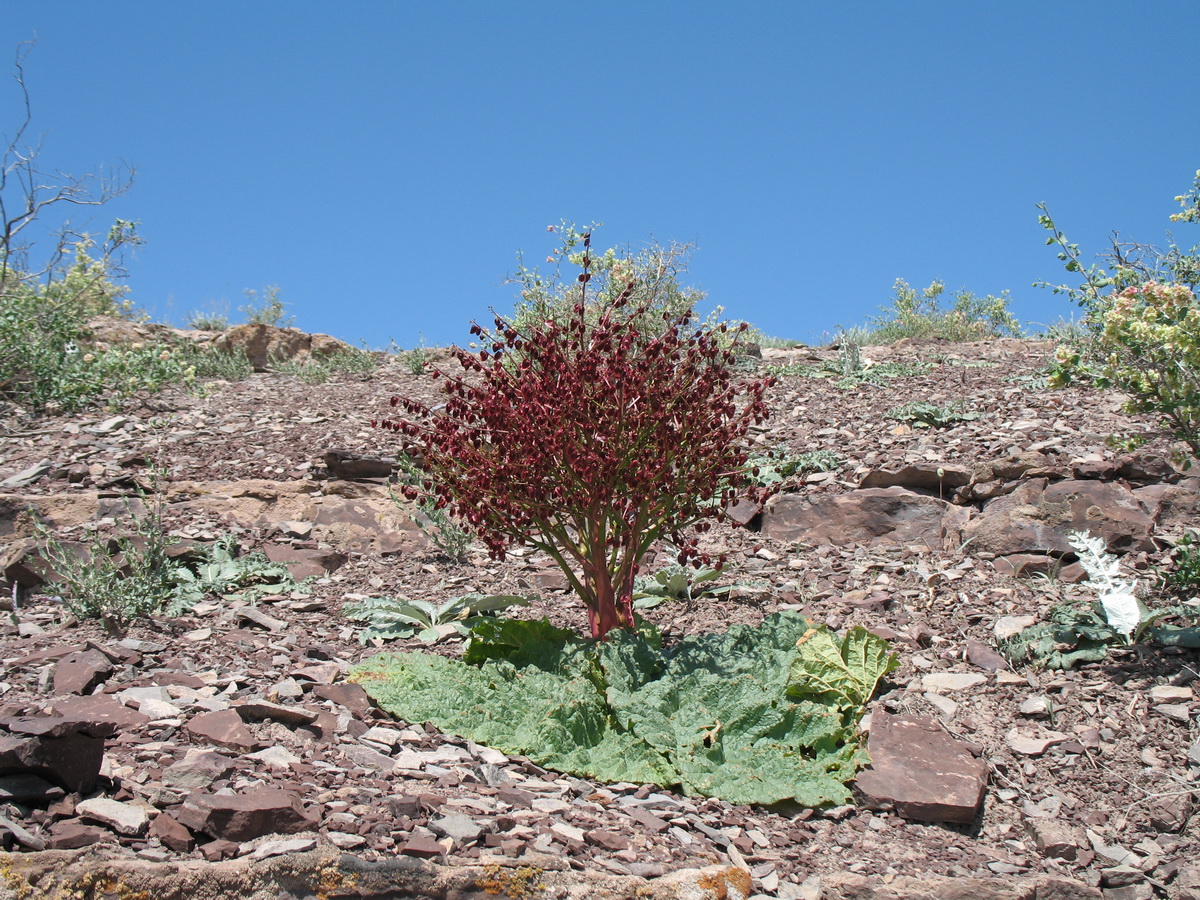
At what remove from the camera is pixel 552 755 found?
10.7ft

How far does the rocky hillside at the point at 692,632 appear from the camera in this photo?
8.47 feet

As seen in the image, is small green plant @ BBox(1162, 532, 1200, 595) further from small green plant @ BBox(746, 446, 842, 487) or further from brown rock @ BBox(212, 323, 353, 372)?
brown rock @ BBox(212, 323, 353, 372)

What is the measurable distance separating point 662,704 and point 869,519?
3.12 meters

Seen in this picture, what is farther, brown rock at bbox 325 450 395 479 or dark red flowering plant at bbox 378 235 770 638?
brown rock at bbox 325 450 395 479

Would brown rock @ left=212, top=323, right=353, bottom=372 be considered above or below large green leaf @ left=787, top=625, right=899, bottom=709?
above

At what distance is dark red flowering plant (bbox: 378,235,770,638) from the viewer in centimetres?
404

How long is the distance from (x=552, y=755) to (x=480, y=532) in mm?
1345

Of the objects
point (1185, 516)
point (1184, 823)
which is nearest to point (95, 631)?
point (1184, 823)

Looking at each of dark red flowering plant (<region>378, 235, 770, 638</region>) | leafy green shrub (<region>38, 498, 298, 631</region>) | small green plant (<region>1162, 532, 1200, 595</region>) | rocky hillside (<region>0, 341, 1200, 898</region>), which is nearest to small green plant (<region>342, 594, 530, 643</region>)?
rocky hillside (<region>0, 341, 1200, 898</region>)

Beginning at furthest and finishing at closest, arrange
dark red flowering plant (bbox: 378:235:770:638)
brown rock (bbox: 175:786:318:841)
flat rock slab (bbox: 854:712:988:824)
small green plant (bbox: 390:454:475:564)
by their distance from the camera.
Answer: small green plant (bbox: 390:454:475:564) < dark red flowering plant (bbox: 378:235:770:638) < flat rock slab (bbox: 854:712:988:824) < brown rock (bbox: 175:786:318:841)

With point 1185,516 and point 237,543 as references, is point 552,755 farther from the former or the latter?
point 1185,516

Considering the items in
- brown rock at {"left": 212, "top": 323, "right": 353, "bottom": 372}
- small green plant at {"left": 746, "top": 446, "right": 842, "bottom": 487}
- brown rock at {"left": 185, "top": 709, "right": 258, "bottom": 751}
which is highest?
brown rock at {"left": 212, "top": 323, "right": 353, "bottom": 372}

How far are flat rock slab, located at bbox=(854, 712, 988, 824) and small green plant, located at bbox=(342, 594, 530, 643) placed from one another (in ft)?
6.13

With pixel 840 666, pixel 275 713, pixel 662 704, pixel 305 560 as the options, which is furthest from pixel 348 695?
pixel 305 560
